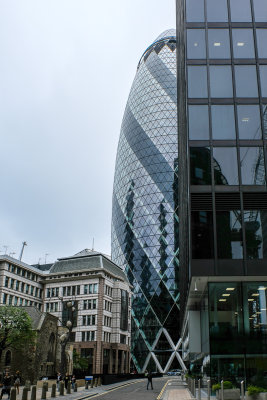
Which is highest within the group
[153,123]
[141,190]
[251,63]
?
[153,123]

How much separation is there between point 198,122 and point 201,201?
5162 millimetres

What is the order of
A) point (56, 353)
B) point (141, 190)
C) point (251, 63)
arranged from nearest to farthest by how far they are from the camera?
point (251, 63) → point (56, 353) → point (141, 190)

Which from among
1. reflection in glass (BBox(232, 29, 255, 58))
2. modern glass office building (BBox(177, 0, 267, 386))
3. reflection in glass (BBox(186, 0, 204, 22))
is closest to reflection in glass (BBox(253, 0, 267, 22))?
modern glass office building (BBox(177, 0, 267, 386))

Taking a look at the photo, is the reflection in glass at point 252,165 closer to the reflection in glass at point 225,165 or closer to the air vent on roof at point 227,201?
the reflection in glass at point 225,165

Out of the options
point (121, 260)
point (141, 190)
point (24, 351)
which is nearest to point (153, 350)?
point (121, 260)

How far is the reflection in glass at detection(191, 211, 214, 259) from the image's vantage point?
2292cm

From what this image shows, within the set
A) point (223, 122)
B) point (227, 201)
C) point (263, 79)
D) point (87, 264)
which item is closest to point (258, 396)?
point (227, 201)

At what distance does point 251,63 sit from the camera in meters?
26.8

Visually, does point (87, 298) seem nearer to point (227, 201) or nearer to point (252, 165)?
point (227, 201)

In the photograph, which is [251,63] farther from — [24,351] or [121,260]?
[121,260]

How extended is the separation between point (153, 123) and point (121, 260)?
41.0 m

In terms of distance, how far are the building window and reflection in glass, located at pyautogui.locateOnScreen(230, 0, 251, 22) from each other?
533 inches

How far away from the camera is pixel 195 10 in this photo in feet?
92.6

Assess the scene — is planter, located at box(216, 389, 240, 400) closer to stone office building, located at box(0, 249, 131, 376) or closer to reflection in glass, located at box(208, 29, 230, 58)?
reflection in glass, located at box(208, 29, 230, 58)
